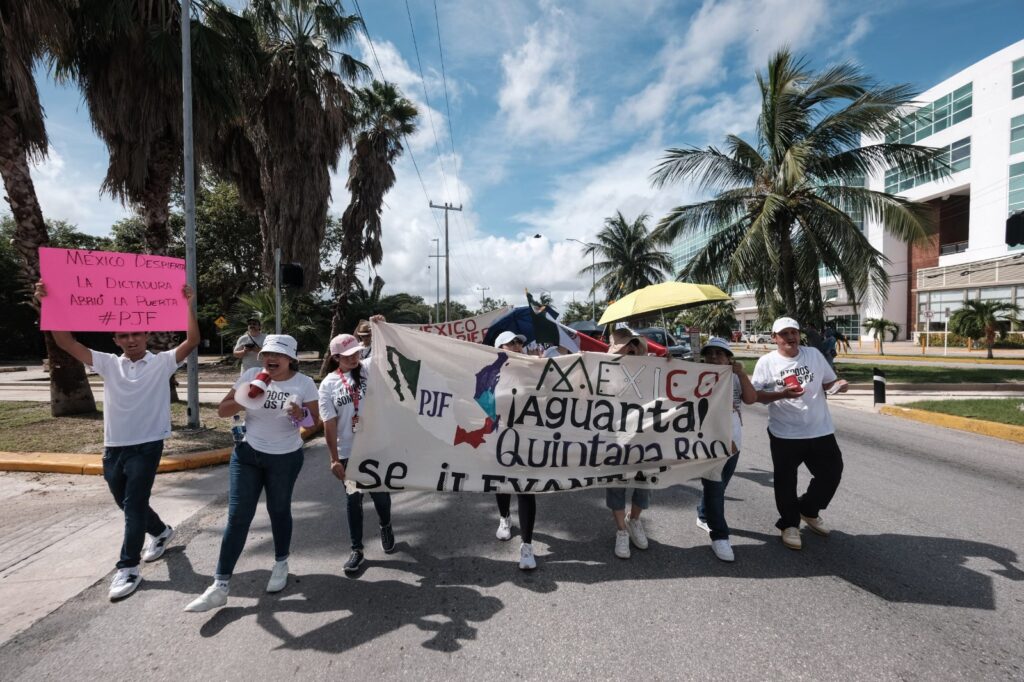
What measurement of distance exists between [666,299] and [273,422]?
3.47m

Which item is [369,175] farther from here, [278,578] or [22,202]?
[278,578]

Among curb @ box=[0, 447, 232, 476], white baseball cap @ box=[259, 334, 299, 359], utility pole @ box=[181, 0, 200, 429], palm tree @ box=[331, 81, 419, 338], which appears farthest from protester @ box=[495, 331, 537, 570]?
palm tree @ box=[331, 81, 419, 338]

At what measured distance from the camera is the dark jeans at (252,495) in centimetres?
315

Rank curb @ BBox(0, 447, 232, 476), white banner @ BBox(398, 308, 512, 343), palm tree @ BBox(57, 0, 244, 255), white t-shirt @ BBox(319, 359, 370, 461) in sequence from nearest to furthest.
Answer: white t-shirt @ BBox(319, 359, 370, 461) → curb @ BBox(0, 447, 232, 476) → white banner @ BBox(398, 308, 512, 343) → palm tree @ BBox(57, 0, 244, 255)

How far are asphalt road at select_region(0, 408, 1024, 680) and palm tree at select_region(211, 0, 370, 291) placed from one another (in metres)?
12.7

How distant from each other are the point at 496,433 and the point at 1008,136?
1885 inches

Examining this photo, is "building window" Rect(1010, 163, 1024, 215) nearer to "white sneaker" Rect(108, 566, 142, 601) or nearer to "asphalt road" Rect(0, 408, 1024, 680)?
"asphalt road" Rect(0, 408, 1024, 680)

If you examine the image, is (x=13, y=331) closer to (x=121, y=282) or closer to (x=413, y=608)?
(x=121, y=282)

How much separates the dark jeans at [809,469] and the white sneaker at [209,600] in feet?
13.1

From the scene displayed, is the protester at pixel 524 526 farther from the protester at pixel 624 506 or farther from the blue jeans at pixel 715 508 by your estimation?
the blue jeans at pixel 715 508

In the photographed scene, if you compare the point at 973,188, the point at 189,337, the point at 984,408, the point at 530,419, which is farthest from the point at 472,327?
the point at 973,188

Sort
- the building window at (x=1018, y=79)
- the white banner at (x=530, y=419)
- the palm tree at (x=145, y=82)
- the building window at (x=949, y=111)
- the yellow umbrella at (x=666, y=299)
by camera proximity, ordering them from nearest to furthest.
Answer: the white banner at (x=530, y=419) → the yellow umbrella at (x=666, y=299) → the palm tree at (x=145, y=82) → the building window at (x=1018, y=79) → the building window at (x=949, y=111)

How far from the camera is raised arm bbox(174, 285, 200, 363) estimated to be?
3672 millimetres

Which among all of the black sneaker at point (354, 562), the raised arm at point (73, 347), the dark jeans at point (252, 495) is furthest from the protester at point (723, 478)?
the raised arm at point (73, 347)
